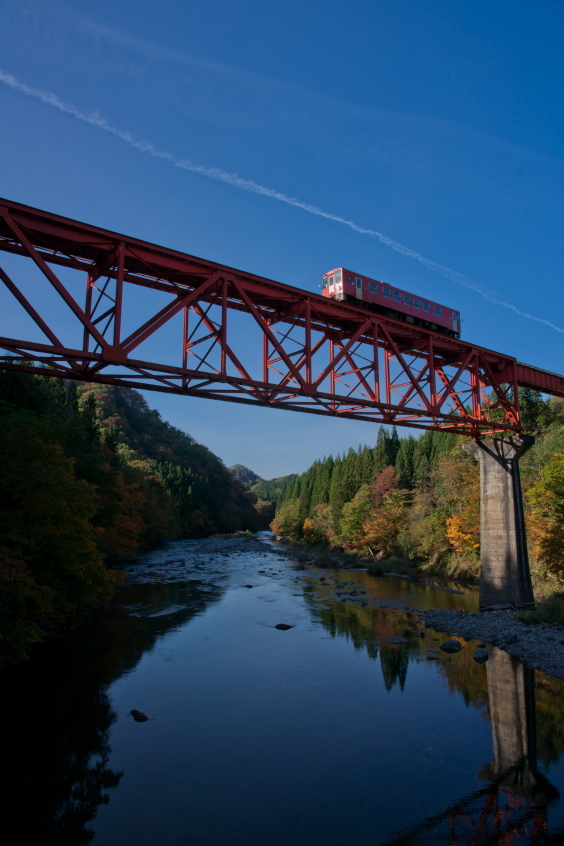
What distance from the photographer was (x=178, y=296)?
1505 cm

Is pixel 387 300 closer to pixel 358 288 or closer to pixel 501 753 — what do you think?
pixel 358 288

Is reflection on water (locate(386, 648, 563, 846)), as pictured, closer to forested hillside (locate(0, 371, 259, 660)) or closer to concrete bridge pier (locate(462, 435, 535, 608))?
forested hillside (locate(0, 371, 259, 660))

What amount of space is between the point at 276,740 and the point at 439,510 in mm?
35858

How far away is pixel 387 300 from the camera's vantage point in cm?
2128

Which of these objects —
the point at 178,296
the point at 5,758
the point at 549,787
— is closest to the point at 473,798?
the point at 549,787

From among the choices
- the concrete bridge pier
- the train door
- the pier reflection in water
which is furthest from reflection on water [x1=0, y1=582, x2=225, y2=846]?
the train door

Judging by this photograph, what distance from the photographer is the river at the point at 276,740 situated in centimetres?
879

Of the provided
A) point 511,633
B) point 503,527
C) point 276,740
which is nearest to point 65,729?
point 276,740

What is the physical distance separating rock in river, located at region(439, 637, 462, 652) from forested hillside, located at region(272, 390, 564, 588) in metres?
10.1

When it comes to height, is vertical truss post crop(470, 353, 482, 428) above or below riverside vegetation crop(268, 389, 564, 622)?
above

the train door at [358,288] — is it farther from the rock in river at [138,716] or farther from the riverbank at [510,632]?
the rock in river at [138,716]

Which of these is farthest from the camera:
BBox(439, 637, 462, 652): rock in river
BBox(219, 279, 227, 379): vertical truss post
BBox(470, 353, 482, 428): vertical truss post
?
BBox(470, 353, 482, 428): vertical truss post

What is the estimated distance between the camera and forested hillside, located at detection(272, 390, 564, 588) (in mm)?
27656

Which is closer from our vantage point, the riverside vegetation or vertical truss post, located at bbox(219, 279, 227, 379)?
vertical truss post, located at bbox(219, 279, 227, 379)
